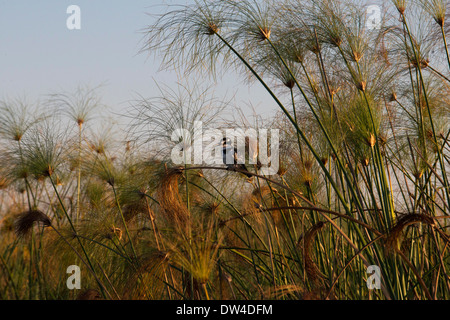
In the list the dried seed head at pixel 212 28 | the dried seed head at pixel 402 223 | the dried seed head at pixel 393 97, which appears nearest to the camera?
the dried seed head at pixel 402 223

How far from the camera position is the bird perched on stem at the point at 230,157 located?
188 centimetres

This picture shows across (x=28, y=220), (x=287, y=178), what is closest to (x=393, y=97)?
(x=287, y=178)

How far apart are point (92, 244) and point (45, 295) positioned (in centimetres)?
→ 31

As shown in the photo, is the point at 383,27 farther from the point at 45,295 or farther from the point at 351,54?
the point at 45,295

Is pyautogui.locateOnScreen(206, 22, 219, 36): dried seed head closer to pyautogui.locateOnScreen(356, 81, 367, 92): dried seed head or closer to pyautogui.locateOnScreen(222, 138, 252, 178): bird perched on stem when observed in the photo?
pyautogui.locateOnScreen(222, 138, 252, 178): bird perched on stem

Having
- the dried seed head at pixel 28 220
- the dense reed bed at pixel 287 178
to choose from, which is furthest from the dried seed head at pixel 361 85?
the dried seed head at pixel 28 220

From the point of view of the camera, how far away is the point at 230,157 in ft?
6.23

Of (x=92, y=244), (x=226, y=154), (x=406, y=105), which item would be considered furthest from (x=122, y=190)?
(x=406, y=105)

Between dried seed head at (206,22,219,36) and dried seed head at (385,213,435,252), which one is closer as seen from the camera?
dried seed head at (385,213,435,252)

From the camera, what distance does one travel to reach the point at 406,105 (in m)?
2.72

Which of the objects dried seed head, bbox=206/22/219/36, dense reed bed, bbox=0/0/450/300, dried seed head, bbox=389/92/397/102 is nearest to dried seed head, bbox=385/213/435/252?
dense reed bed, bbox=0/0/450/300

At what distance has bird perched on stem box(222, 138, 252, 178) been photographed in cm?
188

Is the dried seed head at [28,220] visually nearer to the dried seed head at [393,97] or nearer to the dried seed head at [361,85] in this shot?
the dried seed head at [361,85]

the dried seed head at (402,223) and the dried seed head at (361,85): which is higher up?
the dried seed head at (361,85)
